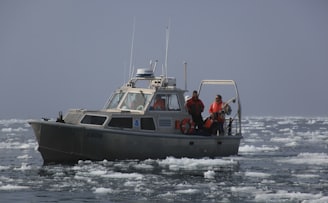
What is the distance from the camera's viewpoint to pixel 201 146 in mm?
24594

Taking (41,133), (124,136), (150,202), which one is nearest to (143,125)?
(124,136)

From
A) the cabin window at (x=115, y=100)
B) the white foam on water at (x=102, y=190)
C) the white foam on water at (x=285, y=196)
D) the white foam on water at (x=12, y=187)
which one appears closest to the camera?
the white foam on water at (x=285, y=196)

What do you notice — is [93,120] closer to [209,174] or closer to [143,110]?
[143,110]

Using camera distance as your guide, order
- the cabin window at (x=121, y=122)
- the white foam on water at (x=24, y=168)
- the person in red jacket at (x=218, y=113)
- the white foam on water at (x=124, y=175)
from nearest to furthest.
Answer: the white foam on water at (x=124, y=175), the white foam on water at (x=24, y=168), the cabin window at (x=121, y=122), the person in red jacket at (x=218, y=113)

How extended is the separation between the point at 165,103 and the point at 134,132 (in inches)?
76.1

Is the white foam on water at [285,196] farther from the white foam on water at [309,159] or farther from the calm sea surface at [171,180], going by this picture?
the white foam on water at [309,159]

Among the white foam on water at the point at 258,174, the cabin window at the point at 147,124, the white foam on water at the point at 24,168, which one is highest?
the cabin window at the point at 147,124

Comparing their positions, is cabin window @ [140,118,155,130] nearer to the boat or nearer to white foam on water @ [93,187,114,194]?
the boat

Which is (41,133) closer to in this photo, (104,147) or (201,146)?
(104,147)

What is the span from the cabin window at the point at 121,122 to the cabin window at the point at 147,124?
0.47 metres

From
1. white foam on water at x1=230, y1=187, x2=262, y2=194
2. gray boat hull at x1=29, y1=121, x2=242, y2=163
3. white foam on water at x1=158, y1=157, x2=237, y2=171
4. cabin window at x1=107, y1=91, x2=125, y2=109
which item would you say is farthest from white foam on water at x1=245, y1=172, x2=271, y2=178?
cabin window at x1=107, y1=91, x2=125, y2=109

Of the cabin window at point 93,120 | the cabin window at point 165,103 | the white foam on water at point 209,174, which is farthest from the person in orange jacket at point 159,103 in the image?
the white foam on water at point 209,174

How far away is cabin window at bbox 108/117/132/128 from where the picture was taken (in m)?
23.0

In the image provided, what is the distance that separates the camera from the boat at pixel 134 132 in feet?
74.7
